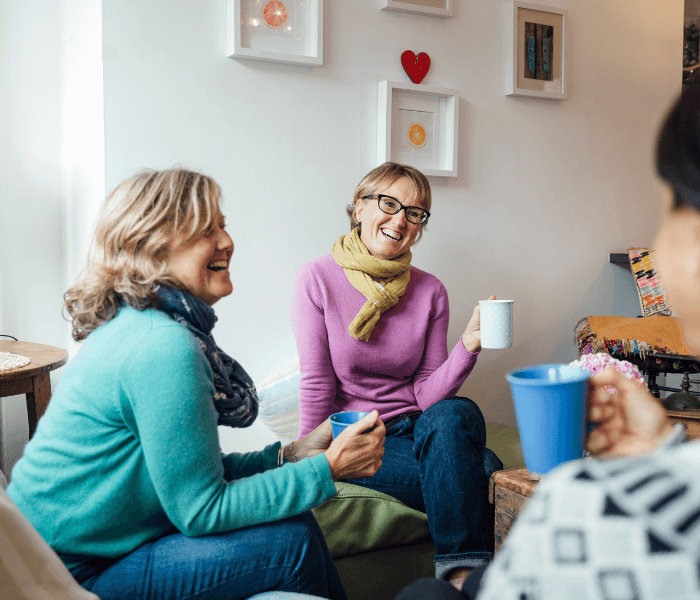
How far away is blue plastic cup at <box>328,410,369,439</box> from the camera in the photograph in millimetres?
1105

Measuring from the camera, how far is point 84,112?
198 centimetres

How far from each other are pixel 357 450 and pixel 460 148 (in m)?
1.63

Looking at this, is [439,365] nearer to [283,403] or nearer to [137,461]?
[283,403]

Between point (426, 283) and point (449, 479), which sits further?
point (426, 283)

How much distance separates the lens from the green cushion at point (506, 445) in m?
1.82

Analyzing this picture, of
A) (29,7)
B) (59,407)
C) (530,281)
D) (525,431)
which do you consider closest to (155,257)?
(59,407)

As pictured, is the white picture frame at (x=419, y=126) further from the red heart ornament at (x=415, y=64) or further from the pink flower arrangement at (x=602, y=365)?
the pink flower arrangement at (x=602, y=365)

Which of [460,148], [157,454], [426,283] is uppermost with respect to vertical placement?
[460,148]

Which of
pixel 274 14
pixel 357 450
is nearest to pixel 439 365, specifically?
pixel 357 450

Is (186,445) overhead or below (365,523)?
overhead

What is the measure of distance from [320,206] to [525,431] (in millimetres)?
1421

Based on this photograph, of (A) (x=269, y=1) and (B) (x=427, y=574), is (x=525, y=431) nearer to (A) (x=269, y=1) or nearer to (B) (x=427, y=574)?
(B) (x=427, y=574)

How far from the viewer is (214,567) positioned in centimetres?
96

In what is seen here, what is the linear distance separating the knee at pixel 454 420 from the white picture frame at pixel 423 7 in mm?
1387
